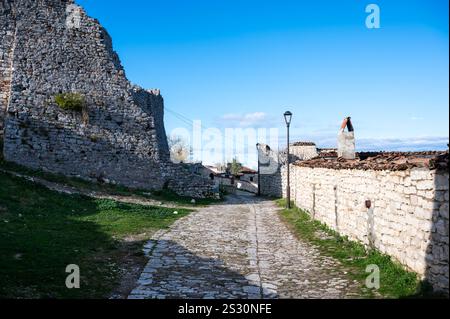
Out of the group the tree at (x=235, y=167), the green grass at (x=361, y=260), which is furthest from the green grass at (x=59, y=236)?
the tree at (x=235, y=167)

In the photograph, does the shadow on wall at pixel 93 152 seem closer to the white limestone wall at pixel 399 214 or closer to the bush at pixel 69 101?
the bush at pixel 69 101

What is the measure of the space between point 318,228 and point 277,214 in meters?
5.22

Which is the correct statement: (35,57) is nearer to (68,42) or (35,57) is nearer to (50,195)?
(68,42)

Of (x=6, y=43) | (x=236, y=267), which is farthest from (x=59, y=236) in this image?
(x=6, y=43)

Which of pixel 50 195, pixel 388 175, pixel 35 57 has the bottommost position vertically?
pixel 50 195

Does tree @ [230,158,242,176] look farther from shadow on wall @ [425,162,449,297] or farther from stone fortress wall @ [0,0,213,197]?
shadow on wall @ [425,162,449,297]

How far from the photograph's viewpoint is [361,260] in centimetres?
884

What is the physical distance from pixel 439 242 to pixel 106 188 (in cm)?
1778

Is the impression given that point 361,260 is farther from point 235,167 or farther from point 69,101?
point 235,167

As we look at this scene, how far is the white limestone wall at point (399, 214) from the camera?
20.4 ft

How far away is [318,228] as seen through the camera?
45.1ft

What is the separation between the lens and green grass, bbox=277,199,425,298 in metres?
6.66

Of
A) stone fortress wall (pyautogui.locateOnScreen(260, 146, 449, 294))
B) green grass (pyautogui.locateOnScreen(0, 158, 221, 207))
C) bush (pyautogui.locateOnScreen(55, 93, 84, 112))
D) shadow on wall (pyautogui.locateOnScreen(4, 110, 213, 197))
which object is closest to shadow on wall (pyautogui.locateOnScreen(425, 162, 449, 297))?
A: stone fortress wall (pyautogui.locateOnScreen(260, 146, 449, 294))
